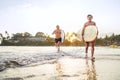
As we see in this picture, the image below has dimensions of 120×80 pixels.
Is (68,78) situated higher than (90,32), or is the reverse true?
(90,32)

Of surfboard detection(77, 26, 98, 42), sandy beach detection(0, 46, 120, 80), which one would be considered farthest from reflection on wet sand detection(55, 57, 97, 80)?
surfboard detection(77, 26, 98, 42)

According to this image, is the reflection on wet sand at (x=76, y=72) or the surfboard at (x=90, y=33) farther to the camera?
the surfboard at (x=90, y=33)

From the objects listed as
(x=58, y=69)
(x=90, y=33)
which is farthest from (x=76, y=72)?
(x=90, y=33)

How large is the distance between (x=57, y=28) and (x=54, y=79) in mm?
15015

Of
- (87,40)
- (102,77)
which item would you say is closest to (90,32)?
(87,40)

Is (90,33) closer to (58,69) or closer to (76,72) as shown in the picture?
(58,69)

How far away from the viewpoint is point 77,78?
560cm

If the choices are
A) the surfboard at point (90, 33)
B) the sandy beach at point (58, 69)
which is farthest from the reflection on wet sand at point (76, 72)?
the surfboard at point (90, 33)

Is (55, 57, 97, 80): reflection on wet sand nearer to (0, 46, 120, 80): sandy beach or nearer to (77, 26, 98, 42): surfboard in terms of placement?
(0, 46, 120, 80): sandy beach

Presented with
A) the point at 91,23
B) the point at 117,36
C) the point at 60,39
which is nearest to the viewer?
the point at 91,23

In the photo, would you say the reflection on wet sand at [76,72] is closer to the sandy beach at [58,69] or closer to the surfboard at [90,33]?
the sandy beach at [58,69]

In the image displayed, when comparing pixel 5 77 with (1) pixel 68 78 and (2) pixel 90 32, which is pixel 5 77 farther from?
(2) pixel 90 32

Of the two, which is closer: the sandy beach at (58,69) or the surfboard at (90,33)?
the sandy beach at (58,69)

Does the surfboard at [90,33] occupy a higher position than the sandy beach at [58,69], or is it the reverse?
the surfboard at [90,33]
